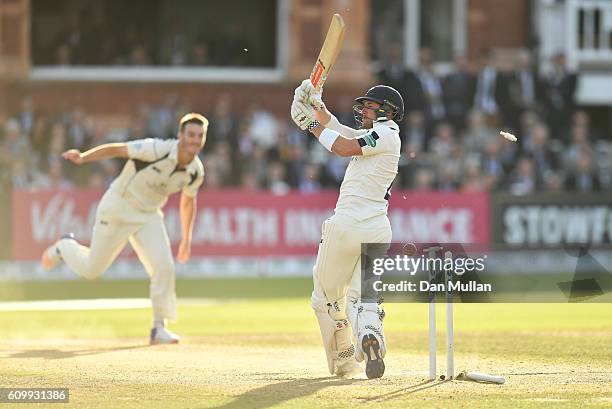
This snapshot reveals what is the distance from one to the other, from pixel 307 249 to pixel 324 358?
10.3 meters

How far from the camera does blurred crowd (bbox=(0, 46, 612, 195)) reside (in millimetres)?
22359

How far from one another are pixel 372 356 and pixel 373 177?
1.26 meters

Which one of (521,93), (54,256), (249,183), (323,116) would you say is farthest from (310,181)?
(323,116)

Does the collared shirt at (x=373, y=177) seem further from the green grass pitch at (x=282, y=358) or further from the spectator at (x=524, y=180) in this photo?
the spectator at (x=524, y=180)

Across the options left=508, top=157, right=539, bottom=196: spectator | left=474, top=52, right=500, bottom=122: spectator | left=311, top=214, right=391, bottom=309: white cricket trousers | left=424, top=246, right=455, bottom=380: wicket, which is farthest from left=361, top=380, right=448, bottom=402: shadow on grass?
left=474, top=52, right=500, bottom=122: spectator

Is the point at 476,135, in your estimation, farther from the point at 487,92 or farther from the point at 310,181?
the point at 310,181

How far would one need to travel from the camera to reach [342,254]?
10.0 metres

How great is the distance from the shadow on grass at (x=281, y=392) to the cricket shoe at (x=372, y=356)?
0.13 meters

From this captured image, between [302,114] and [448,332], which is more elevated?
[302,114]

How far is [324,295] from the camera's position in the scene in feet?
33.4

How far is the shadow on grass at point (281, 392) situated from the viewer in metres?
8.83

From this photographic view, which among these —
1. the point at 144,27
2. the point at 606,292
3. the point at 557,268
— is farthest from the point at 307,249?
the point at 606,292

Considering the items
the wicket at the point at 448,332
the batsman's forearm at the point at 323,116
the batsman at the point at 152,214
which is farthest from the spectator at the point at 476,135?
the wicket at the point at 448,332

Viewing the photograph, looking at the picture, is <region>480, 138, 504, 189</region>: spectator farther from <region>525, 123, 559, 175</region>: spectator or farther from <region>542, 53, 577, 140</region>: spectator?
<region>542, 53, 577, 140</region>: spectator
